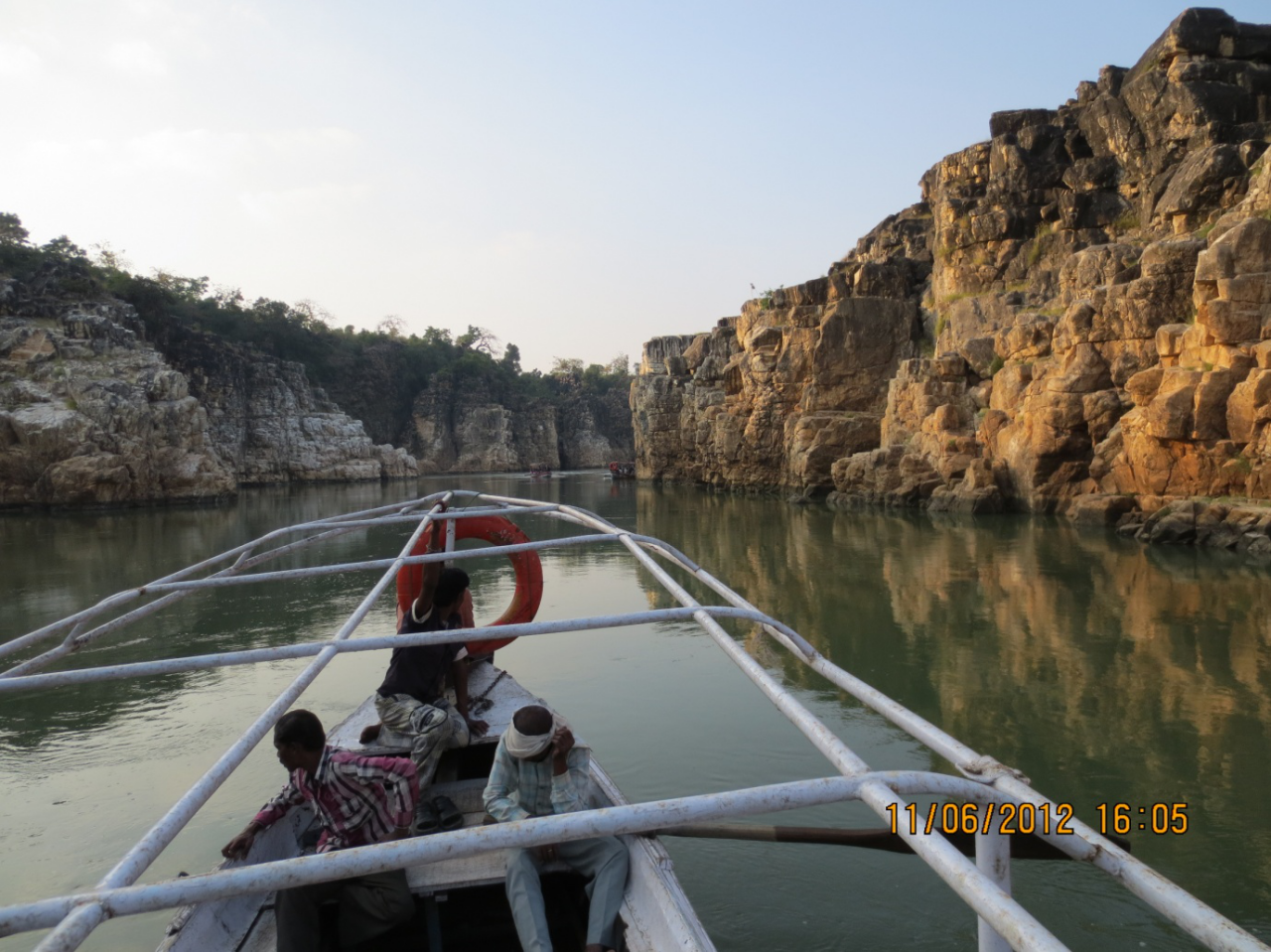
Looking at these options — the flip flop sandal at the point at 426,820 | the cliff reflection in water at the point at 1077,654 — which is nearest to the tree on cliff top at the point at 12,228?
the cliff reflection in water at the point at 1077,654

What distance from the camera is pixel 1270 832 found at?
4.78 m

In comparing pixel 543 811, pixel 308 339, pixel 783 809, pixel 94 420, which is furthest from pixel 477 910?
pixel 308 339

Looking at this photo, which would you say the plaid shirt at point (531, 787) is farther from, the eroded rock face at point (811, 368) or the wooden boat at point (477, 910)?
the eroded rock face at point (811, 368)

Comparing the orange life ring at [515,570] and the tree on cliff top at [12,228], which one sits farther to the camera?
the tree on cliff top at [12,228]

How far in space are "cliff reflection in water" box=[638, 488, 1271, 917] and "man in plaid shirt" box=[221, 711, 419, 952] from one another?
13.0 feet

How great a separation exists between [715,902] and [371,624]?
25.4 feet

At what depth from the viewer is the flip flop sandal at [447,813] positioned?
386cm

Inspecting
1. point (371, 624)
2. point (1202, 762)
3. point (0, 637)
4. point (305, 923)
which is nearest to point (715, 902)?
point (305, 923)

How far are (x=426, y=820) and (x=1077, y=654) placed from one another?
288 inches

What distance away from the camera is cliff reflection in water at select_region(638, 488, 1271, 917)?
546 cm

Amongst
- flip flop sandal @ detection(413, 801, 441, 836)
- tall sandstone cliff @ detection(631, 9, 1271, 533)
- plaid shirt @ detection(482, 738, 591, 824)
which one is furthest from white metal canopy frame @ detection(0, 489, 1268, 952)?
tall sandstone cliff @ detection(631, 9, 1271, 533)

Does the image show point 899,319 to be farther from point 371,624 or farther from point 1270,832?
point 1270,832

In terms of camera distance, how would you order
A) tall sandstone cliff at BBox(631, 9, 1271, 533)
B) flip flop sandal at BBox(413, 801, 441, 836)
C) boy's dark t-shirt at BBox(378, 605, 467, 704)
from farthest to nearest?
1. tall sandstone cliff at BBox(631, 9, 1271, 533)
2. boy's dark t-shirt at BBox(378, 605, 467, 704)
3. flip flop sandal at BBox(413, 801, 441, 836)
